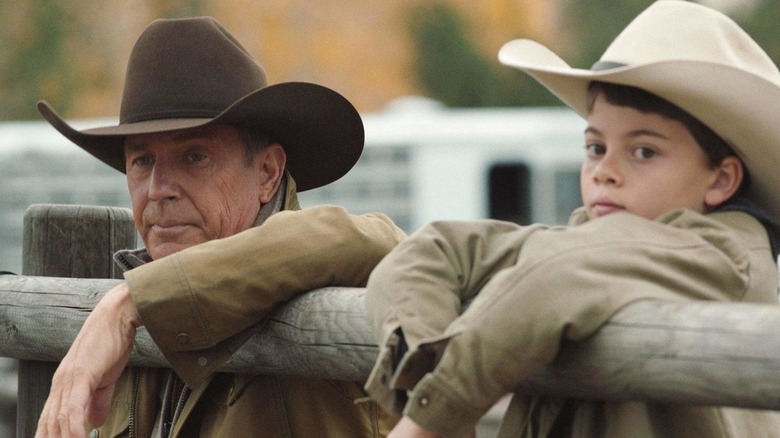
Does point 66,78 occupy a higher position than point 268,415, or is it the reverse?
point 268,415

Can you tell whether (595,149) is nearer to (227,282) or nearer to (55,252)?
(227,282)

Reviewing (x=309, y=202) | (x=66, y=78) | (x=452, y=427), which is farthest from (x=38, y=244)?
(x=66, y=78)

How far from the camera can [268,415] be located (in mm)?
2959

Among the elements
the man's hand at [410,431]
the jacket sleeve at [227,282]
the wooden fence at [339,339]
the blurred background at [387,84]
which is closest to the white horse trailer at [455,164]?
the blurred background at [387,84]

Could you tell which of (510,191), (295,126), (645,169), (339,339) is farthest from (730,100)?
(510,191)

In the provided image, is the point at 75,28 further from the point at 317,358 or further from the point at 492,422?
the point at 317,358

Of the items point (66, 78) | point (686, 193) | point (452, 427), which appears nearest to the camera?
point (452, 427)

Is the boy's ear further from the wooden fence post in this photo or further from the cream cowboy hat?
the wooden fence post

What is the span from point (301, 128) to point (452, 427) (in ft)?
5.62

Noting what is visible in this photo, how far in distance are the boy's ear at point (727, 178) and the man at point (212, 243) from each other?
0.66m

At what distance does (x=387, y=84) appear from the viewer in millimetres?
29906

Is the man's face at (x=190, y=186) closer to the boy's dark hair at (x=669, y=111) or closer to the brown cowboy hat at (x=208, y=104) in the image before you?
the brown cowboy hat at (x=208, y=104)

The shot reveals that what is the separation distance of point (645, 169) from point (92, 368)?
111 cm

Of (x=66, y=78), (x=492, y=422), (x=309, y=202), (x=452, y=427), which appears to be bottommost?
(x=66, y=78)
